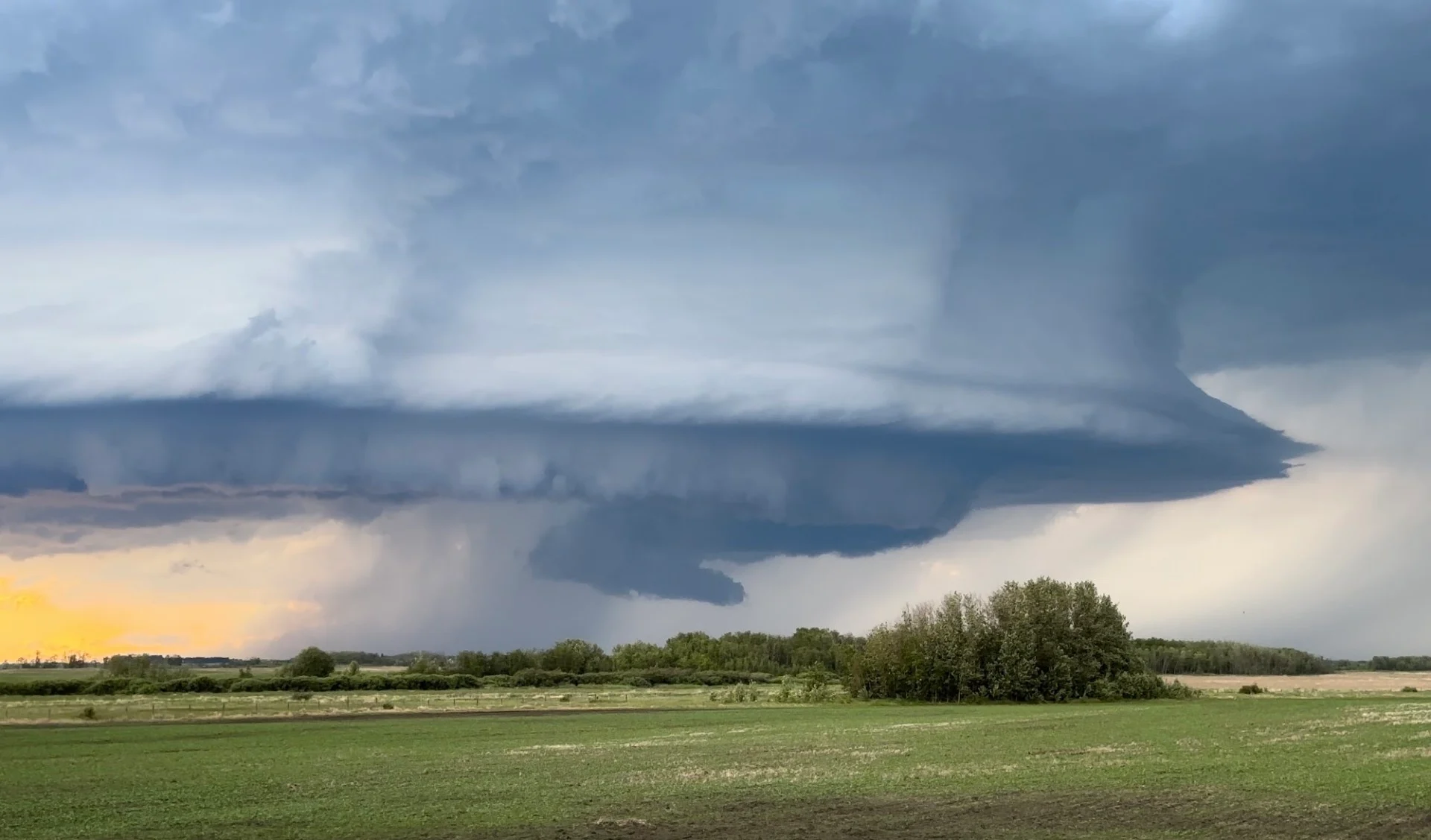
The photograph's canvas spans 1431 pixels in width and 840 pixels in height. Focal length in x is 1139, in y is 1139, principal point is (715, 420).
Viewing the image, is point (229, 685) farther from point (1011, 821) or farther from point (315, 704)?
point (1011, 821)

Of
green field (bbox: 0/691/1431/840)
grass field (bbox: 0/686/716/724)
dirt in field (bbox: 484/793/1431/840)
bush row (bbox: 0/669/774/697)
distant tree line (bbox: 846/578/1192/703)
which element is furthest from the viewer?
bush row (bbox: 0/669/774/697)

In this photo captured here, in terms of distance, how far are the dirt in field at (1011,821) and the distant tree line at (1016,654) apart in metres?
103

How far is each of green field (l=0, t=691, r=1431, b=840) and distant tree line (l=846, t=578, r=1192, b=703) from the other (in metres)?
57.1

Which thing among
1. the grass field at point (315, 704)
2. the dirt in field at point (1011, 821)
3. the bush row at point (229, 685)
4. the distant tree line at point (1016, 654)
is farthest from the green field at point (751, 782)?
the bush row at point (229, 685)

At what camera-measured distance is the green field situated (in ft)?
97.1

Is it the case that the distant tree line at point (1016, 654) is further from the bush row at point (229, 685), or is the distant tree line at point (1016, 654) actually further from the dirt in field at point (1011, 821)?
the dirt in field at point (1011, 821)

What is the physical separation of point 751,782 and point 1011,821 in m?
12.2

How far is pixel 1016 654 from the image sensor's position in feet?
436

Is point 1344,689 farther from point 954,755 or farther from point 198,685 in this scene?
point 198,685

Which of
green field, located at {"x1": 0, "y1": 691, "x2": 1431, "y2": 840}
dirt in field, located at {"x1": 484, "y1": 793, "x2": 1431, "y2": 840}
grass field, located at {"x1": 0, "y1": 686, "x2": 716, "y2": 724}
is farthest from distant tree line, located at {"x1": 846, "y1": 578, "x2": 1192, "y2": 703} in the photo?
dirt in field, located at {"x1": 484, "y1": 793, "x2": 1431, "y2": 840}

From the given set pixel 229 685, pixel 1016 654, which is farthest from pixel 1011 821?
pixel 229 685

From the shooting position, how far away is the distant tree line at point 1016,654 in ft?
436

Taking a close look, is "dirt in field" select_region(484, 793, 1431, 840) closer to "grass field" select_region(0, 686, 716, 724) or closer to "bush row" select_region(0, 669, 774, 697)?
"grass field" select_region(0, 686, 716, 724)

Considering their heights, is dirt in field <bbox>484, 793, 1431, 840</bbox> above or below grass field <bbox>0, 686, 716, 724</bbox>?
above
